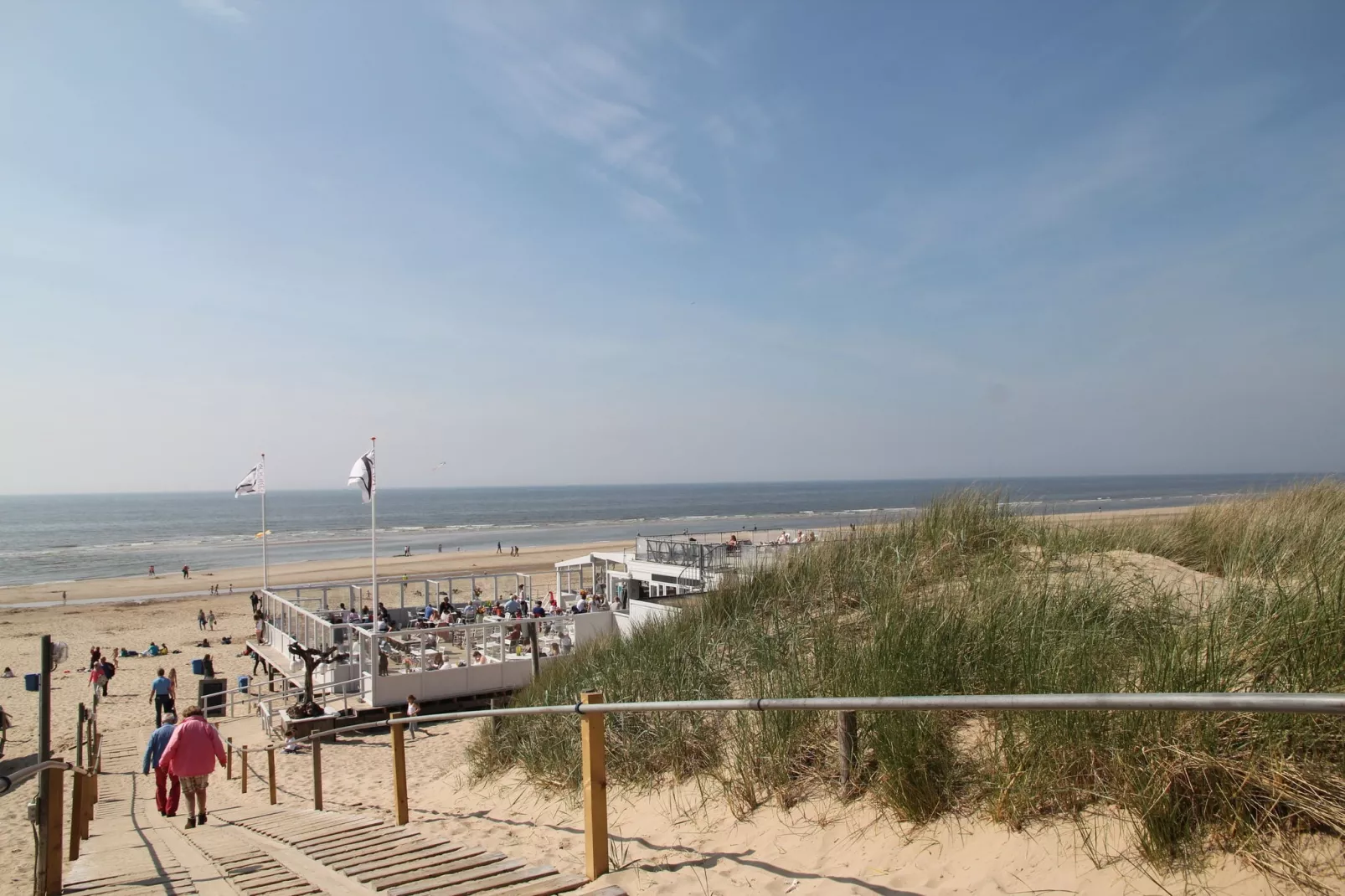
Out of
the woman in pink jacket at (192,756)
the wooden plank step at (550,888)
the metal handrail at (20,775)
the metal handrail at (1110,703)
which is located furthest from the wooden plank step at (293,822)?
the metal handrail at (1110,703)

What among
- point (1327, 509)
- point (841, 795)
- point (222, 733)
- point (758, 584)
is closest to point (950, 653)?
point (841, 795)

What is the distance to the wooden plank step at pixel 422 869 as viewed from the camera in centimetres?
456

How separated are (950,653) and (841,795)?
1.17 metres

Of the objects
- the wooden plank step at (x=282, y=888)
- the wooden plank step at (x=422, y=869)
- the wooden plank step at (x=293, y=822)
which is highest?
the wooden plank step at (x=422, y=869)

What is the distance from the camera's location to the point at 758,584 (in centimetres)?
910

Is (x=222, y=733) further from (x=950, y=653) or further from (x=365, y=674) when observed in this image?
(x=950, y=653)

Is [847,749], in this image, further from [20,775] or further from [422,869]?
[20,775]

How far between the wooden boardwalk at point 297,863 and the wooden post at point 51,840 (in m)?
0.17

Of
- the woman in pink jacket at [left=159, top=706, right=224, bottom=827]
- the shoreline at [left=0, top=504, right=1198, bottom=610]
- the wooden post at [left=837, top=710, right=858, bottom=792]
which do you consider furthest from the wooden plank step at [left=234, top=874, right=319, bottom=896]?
the shoreline at [left=0, top=504, right=1198, bottom=610]

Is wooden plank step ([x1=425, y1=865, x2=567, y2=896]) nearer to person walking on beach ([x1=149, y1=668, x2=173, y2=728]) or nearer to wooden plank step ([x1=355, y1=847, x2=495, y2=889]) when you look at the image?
wooden plank step ([x1=355, y1=847, x2=495, y2=889])

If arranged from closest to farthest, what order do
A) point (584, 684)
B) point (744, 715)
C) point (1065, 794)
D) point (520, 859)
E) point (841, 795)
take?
point (1065, 794) → point (841, 795) → point (520, 859) → point (744, 715) → point (584, 684)

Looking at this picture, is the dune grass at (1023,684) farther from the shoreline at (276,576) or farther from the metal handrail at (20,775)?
the shoreline at (276,576)

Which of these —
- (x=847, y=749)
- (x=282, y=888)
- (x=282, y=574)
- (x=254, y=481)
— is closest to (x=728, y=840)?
(x=847, y=749)

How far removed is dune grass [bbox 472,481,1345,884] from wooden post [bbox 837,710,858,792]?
0.37 ft
